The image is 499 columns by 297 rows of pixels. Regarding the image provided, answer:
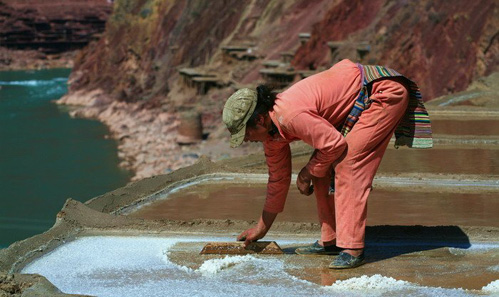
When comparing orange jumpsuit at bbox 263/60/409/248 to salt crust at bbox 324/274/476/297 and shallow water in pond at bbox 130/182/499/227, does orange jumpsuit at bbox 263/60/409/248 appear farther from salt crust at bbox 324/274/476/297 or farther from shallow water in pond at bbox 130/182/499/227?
shallow water in pond at bbox 130/182/499/227

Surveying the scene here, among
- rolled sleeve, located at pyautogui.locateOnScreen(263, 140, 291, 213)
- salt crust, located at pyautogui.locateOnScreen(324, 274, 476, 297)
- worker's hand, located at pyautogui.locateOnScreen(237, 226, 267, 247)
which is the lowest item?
worker's hand, located at pyautogui.locateOnScreen(237, 226, 267, 247)

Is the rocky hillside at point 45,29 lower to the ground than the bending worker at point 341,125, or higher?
lower

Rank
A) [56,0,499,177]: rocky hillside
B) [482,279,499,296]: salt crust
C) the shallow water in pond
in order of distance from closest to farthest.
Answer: [482,279,499,296]: salt crust → the shallow water in pond → [56,0,499,177]: rocky hillside

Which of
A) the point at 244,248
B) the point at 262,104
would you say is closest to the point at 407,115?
the point at 262,104

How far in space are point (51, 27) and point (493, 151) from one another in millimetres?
68606

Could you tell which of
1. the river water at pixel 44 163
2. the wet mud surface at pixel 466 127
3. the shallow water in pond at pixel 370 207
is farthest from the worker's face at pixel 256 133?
the river water at pixel 44 163

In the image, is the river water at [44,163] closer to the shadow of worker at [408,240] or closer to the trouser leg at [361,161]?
the shadow of worker at [408,240]

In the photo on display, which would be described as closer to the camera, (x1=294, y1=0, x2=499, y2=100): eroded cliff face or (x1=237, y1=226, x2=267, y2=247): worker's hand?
(x1=237, y1=226, x2=267, y2=247): worker's hand

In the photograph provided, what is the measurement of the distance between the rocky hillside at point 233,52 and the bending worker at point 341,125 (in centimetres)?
1370

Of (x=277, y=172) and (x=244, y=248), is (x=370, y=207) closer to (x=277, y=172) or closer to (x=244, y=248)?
(x=244, y=248)

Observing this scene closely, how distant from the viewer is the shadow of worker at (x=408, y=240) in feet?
16.0

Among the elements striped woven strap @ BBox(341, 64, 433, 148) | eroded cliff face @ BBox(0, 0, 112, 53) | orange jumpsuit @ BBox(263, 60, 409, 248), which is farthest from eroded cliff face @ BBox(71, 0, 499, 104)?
eroded cliff face @ BBox(0, 0, 112, 53)

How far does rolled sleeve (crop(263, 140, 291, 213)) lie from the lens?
4555 millimetres

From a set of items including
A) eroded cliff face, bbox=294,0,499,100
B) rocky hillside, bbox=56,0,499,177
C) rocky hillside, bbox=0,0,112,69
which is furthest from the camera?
rocky hillside, bbox=0,0,112,69
